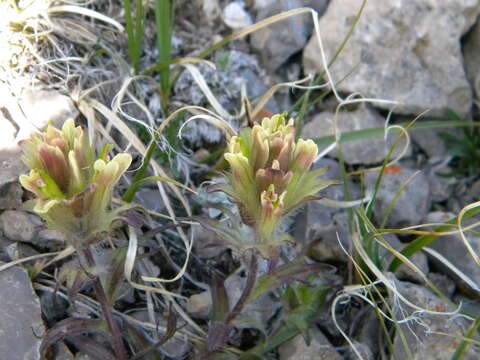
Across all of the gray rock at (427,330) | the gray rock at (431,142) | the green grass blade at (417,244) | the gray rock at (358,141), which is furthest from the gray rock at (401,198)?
the gray rock at (427,330)

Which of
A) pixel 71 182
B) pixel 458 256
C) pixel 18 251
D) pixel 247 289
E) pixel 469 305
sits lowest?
pixel 469 305

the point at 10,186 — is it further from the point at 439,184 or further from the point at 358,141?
the point at 439,184

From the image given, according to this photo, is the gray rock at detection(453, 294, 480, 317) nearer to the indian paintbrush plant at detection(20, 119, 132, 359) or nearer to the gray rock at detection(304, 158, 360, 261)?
the gray rock at detection(304, 158, 360, 261)

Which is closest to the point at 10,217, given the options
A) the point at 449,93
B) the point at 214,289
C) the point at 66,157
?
the point at 66,157

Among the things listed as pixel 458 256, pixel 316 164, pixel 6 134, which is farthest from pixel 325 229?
pixel 6 134

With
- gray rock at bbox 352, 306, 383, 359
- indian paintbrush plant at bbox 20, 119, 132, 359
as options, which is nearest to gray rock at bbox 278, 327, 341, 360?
gray rock at bbox 352, 306, 383, 359

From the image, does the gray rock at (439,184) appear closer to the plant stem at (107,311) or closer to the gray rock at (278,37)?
the gray rock at (278,37)

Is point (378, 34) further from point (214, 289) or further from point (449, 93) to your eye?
point (214, 289)
